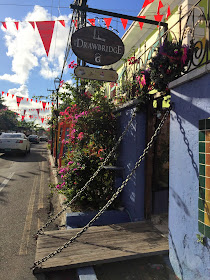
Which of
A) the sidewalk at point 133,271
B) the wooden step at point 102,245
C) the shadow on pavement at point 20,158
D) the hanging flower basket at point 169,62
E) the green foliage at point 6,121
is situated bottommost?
the sidewalk at point 133,271

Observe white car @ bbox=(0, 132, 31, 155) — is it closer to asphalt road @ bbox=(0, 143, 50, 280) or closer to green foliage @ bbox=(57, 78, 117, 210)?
asphalt road @ bbox=(0, 143, 50, 280)

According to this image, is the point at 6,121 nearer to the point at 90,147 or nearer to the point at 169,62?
the point at 90,147

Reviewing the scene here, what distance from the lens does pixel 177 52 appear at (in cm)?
283

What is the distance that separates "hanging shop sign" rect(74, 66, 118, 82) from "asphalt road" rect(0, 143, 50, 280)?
3.43 metres

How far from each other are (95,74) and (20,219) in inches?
147

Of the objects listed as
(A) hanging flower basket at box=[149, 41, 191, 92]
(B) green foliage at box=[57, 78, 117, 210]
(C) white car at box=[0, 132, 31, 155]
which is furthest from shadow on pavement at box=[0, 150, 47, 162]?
(A) hanging flower basket at box=[149, 41, 191, 92]

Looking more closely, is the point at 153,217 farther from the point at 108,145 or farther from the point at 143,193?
the point at 108,145

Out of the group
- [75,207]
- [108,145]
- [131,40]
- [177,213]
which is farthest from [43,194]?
[131,40]

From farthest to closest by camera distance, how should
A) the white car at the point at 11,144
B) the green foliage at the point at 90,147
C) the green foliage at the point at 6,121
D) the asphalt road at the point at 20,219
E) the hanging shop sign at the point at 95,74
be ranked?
the green foliage at the point at 6,121
the white car at the point at 11,144
the green foliage at the point at 90,147
the hanging shop sign at the point at 95,74
the asphalt road at the point at 20,219

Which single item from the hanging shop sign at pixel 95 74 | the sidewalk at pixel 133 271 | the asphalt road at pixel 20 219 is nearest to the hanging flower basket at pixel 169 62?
the hanging shop sign at pixel 95 74

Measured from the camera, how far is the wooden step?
274cm

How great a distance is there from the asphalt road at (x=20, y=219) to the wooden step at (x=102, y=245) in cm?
37

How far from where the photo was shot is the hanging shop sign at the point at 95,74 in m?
4.60

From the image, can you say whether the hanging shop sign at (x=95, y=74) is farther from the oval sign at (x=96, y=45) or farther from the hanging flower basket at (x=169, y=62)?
the hanging flower basket at (x=169, y=62)
